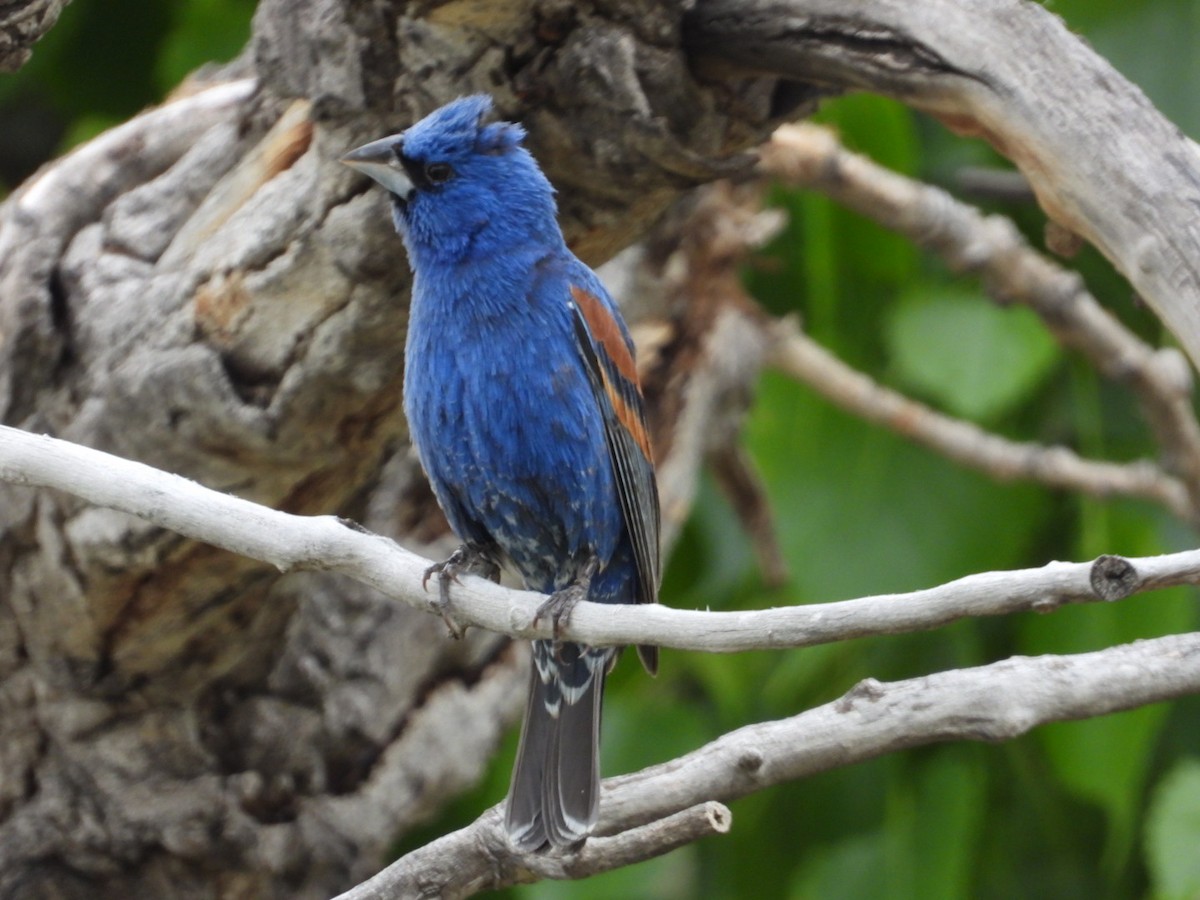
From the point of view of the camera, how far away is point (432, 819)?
4465 mm

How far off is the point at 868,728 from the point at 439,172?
1499mm

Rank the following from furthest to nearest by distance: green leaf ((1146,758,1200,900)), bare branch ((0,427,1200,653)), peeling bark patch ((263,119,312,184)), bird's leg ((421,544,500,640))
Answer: green leaf ((1146,758,1200,900)), peeling bark patch ((263,119,312,184)), bird's leg ((421,544,500,640)), bare branch ((0,427,1200,653))

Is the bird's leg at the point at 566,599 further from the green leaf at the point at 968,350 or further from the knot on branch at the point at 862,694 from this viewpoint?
the green leaf at the point at 968,350

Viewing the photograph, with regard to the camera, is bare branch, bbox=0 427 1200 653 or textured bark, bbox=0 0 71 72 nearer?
bare branch, bbox=0 427 1200 653

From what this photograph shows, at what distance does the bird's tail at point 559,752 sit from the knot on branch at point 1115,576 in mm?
1282

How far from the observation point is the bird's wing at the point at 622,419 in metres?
3.23

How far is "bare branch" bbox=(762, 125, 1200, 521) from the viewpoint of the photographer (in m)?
4.50

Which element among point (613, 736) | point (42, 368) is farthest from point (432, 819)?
point (42, 368)

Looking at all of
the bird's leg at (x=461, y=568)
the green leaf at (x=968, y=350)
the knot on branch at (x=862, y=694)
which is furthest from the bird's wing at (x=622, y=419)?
the green leaf at (x=968, y=350)

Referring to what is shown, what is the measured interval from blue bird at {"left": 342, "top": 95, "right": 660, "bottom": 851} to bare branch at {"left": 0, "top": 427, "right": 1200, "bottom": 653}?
0.55 m

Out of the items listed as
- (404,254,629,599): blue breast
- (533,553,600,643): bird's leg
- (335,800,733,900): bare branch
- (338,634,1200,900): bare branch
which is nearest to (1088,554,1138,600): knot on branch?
(338,634,1200,900): bare branch

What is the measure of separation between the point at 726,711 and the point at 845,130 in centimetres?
191

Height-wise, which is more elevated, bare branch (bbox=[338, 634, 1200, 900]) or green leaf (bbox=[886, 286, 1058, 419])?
bare branch (bbox=[338, 634, 1200, 900])

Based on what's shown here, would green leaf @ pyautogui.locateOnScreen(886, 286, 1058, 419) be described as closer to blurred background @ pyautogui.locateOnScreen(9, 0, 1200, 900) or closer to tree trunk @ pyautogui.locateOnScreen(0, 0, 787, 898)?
blurred background @ pyautogui.locateOnScreen(9, 0, 1200, 900)
